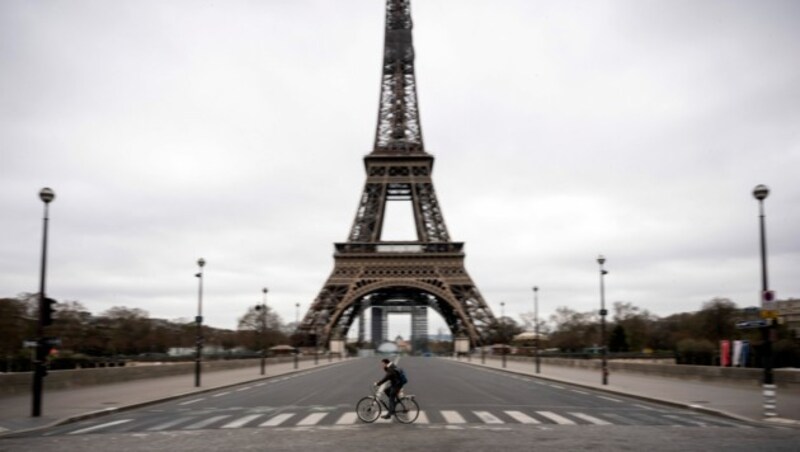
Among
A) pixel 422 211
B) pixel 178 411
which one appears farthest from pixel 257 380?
pixel 422 211

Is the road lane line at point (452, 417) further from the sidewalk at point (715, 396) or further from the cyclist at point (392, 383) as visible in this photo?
the sidewalk at point (715, 396)

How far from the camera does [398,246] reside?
305 feet

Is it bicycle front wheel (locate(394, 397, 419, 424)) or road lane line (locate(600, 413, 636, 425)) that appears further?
bicycle front wheel (locate(394, 397, 419, 424))

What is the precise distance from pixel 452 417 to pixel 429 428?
269 cm

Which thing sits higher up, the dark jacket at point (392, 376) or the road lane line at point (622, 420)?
the dark jacket at point (392, 376)

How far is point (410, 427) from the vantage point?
57.0 feet

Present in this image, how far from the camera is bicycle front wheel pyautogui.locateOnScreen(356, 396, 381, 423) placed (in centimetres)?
1859

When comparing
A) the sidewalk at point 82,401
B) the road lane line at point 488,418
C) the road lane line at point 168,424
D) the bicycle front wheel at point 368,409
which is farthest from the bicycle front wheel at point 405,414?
the sidewalk at point 82,401

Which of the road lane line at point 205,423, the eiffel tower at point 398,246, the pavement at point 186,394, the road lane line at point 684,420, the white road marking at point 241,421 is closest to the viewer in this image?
the road lane line at point 205,423

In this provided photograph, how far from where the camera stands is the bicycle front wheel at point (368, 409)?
732 inches

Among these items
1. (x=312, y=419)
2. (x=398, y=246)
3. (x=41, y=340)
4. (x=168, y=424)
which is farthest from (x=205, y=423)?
(x=398, y=246)

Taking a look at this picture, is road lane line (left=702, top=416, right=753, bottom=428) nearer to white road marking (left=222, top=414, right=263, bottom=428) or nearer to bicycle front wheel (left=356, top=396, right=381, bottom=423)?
bicycle front wheel (left=356, top=396, right=381, bottom=423)

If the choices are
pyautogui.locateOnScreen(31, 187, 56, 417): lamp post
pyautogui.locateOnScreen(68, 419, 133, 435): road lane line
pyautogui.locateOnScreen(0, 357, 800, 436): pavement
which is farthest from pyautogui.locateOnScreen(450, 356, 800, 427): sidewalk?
pyautogui.locateOnScreen(31, 187, 56, 417): lamp post

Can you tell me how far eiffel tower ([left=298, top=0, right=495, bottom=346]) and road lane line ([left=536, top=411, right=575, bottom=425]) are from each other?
66.9 m
